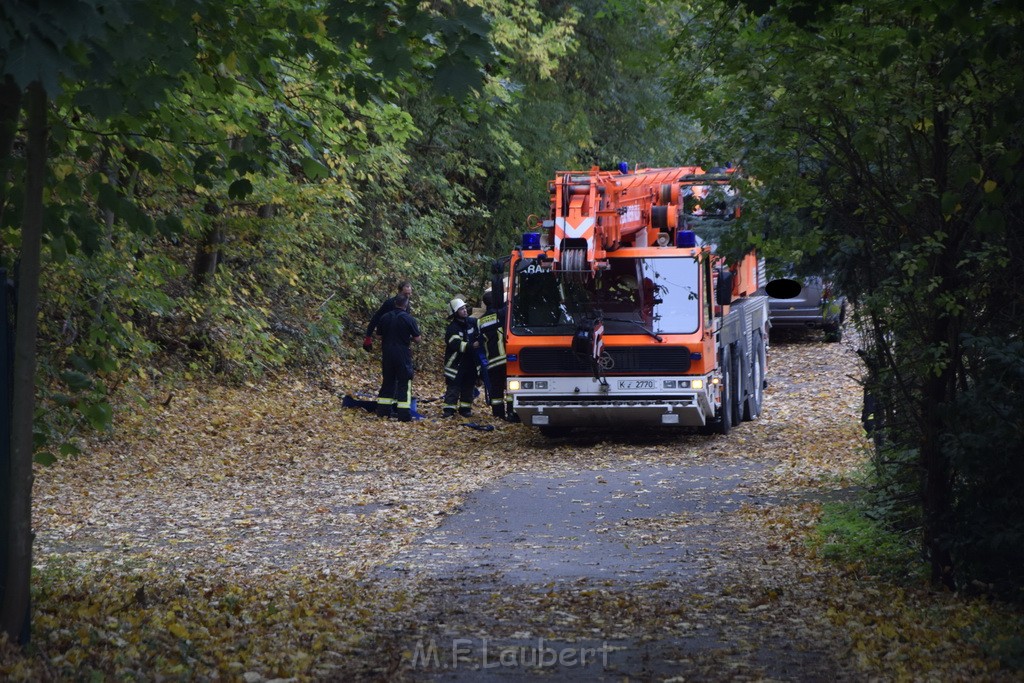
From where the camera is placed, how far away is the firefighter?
821 inches

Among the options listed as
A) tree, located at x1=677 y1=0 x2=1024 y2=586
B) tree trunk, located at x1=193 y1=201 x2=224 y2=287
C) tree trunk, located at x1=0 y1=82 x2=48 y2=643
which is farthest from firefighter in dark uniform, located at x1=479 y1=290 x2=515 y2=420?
tree trunk, located at x1=0 y1=82 x2=48 y2=643

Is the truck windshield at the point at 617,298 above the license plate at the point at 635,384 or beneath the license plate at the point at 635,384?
above

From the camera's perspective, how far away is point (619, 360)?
16.4 m

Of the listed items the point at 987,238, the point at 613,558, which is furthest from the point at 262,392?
the point at 987,238

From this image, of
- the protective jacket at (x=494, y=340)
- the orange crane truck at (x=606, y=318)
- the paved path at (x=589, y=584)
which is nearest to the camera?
the paved path at (x=589, y=584)

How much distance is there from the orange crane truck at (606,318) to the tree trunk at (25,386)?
10.3 m

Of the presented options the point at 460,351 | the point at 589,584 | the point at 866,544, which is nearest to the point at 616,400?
the point at 460,351

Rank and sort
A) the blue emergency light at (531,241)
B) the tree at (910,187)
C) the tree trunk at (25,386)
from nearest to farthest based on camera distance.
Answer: the tree trunk at (25,386) → the tree at (910,187) → the blue emergency light at (531,241)

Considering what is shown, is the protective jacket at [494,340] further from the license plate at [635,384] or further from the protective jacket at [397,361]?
the license plate at [635,384]

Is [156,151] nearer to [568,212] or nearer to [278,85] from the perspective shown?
[278,85]

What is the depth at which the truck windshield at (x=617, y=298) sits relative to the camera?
1639cm

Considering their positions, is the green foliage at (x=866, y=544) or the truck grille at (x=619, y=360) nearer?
the green foliage at (x=866, y=544)

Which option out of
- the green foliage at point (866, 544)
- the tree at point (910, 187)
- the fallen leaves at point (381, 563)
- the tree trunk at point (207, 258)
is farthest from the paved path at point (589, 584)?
the tree trunk at point (207, 258)

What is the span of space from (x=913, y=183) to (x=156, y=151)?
4.62 m
